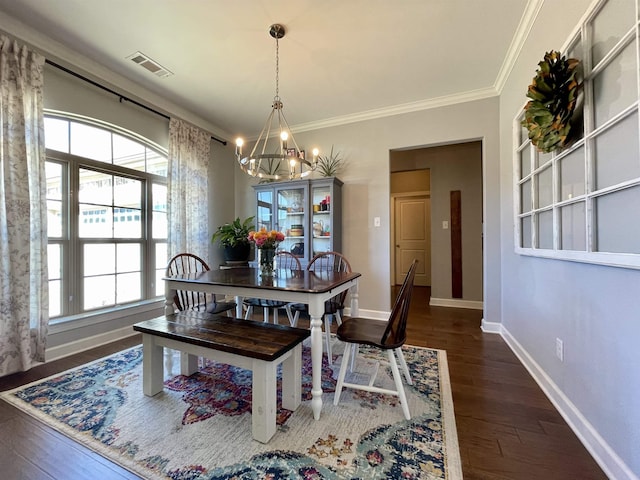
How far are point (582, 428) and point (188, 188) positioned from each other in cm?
403

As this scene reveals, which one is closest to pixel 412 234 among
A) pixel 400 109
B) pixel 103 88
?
pixel 400 109

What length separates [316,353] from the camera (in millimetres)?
1562

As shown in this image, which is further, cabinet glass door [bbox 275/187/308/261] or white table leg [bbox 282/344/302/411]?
cabinet glass door [bbox 275/187/308/261]

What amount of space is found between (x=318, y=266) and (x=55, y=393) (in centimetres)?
244

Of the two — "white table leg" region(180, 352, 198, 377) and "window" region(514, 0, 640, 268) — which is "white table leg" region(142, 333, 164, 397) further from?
"window" region(514, 0, 640, 268)

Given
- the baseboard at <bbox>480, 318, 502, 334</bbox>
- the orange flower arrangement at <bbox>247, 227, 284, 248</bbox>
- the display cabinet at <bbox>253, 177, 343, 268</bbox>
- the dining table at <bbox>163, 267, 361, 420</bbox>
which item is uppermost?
the display cabinet at <bbox>253, 177, 343, 268</bbox>

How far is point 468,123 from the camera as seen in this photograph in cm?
311

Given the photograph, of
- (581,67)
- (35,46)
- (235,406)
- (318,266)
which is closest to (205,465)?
(235,406)

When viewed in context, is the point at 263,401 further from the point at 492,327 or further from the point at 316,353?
the point at 492,327

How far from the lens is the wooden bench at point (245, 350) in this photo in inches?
54.1

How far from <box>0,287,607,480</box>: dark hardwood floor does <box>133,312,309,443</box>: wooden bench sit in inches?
20.6

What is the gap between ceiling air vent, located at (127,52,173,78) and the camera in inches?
96.8

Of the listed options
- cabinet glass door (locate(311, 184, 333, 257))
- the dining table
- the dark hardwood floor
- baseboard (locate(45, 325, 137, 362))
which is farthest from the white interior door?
baseboard (locate(45, 325, 137, 362))

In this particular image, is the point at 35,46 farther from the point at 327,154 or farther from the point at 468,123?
the point at 468,123
